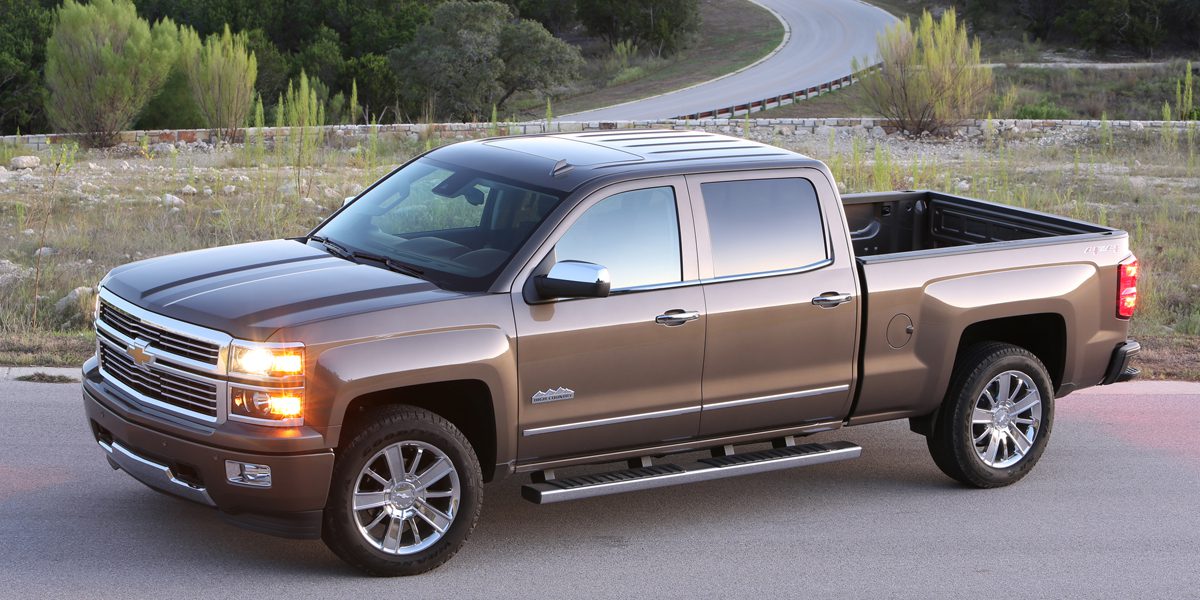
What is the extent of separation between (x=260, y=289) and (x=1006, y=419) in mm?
4128

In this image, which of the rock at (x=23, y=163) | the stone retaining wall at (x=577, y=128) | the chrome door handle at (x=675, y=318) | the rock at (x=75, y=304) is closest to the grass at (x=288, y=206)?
the rock at (x=75, y=304)

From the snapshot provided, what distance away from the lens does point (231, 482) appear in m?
5.68

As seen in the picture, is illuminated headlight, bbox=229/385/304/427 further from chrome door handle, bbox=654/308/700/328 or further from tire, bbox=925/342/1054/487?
tire, bbox=925/342/1054/487

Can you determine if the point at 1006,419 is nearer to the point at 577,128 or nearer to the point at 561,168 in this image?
the point at 561,168

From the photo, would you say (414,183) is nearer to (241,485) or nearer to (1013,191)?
(241,485)

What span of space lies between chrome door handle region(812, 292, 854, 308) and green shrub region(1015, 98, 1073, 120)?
29931 millimetres

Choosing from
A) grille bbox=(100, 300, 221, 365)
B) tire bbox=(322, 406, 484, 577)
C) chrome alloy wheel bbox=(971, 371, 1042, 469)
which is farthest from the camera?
chrome alloy wheel bbox=(971, 371, 1042, 469)

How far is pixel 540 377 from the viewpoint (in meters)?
6.20

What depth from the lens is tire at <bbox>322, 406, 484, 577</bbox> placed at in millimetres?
5855

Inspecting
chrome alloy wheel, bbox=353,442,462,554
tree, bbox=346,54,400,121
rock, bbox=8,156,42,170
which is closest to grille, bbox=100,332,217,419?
chrome alloy wheel, bbox=353,442,462,554

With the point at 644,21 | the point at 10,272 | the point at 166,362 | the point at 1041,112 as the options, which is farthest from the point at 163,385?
the point at 644,21

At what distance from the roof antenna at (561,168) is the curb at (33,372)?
4177mm

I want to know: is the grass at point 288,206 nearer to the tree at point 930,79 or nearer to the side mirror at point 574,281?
the tree at point 930,79

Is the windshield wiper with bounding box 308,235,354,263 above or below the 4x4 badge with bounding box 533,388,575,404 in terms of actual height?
above
